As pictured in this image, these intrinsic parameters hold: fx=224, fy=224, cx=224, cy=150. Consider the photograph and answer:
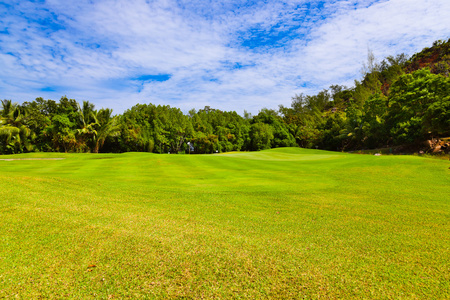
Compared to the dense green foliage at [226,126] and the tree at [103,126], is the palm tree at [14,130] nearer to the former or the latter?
the dense green foliage at [226,126]

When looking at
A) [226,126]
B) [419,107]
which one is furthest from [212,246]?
[226,126]

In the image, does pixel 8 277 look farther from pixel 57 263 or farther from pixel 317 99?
pixel 317 99

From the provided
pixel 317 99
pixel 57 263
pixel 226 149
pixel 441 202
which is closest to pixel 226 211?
pixel 57 263

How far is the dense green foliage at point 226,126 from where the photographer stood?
118ft

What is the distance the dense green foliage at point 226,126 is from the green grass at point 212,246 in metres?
36.2

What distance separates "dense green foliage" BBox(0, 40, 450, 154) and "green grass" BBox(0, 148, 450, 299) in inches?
1423

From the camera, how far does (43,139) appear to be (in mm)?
45125

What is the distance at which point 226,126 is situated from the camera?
65.4 meters

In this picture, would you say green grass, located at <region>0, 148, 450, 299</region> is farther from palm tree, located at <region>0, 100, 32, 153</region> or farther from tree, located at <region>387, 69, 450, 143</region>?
palm tree, located at <region>0, 100, 32, 153</region>

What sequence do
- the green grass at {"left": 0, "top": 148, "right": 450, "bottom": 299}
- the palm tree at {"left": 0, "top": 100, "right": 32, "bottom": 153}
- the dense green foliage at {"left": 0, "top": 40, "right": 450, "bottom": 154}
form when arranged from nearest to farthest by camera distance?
1. the green grass at {"left": 0, "top": 148, "right": 450, "bottom": 299}
2. the dense green foliage at {"left": 0, "top": 40, "right": 450, "bottom": 154}
3. the palm tree at {"left": 0, "top": 100, "right": 32, "bottom": 153}

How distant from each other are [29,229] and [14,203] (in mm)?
1732

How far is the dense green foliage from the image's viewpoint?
118ft

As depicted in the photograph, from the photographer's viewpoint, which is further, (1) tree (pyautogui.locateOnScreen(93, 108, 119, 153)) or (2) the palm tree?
(1) tree (pyautogui.locateOnScreen(93, 108, 119, 153))

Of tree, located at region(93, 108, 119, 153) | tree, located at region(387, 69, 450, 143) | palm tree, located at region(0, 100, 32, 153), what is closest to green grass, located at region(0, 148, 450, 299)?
tree, located at region(387, 69, 450, 143)
